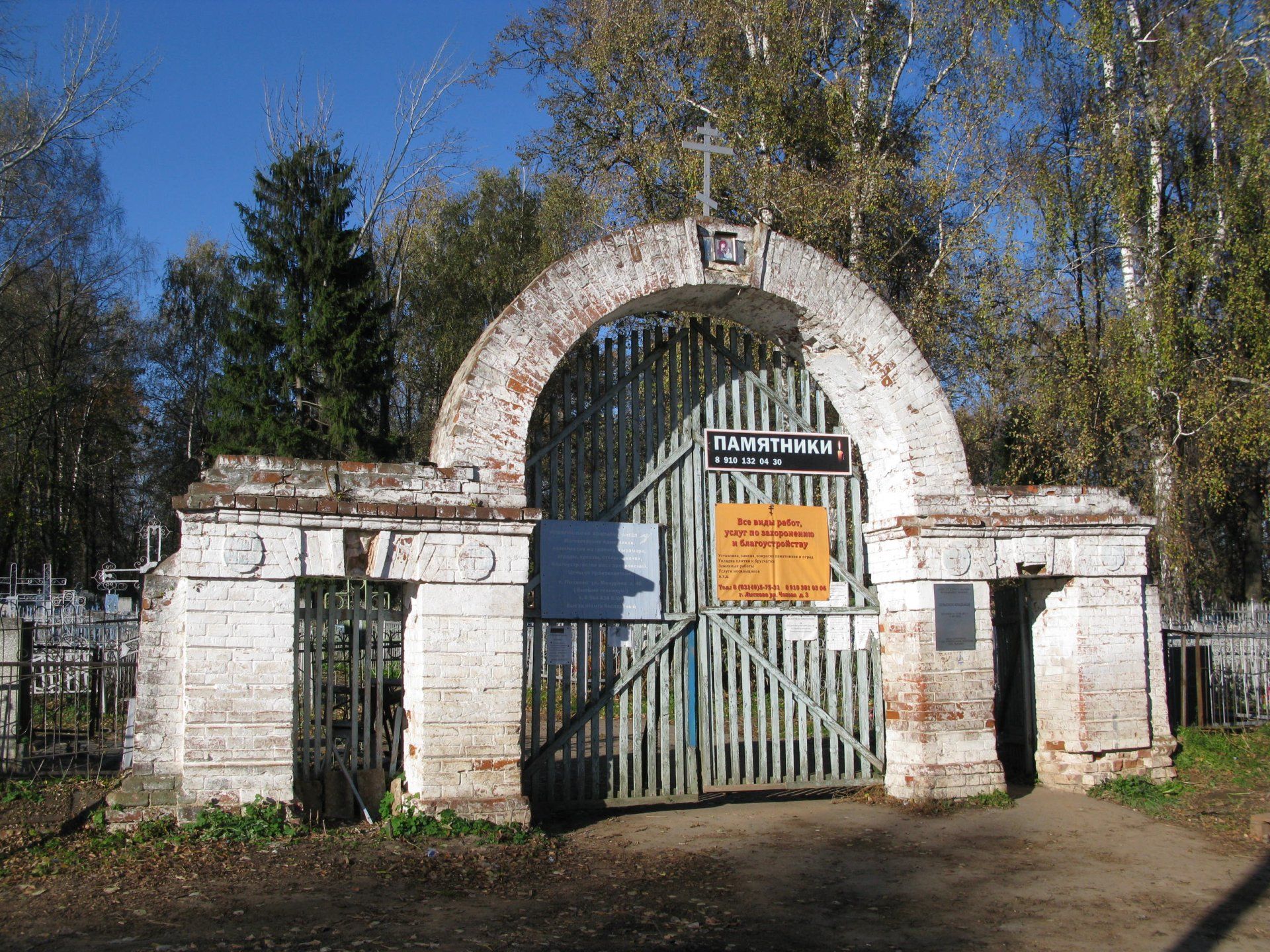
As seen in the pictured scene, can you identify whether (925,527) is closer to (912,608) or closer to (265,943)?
(912,608)

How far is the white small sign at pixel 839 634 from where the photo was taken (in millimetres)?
9008

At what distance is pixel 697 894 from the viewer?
6.10 metres

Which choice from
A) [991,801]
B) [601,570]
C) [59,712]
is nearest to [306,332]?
[59,712]

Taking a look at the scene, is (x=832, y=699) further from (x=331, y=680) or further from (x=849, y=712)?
(x=331, y=680)

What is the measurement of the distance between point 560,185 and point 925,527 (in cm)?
1312

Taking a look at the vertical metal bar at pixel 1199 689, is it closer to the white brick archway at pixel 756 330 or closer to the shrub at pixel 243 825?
the white brick archway at pixel 756 330

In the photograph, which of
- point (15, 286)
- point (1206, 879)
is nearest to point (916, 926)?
point (1206, 879)

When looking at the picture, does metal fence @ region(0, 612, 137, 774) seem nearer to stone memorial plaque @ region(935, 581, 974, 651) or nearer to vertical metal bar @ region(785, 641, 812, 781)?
vertical metal bar @ region(785, 641, 812, 781)

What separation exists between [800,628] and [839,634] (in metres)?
0.42

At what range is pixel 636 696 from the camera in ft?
27.3

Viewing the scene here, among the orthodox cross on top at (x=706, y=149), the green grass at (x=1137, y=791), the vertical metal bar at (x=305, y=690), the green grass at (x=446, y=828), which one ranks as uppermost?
the orthodox cross on top at (x=706, y=149)

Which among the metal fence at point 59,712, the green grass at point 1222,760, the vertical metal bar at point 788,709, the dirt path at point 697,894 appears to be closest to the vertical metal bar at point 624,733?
the dirt path at point 697,894

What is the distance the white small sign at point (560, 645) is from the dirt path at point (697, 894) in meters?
1.31

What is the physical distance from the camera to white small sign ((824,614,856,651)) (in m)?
9.01
